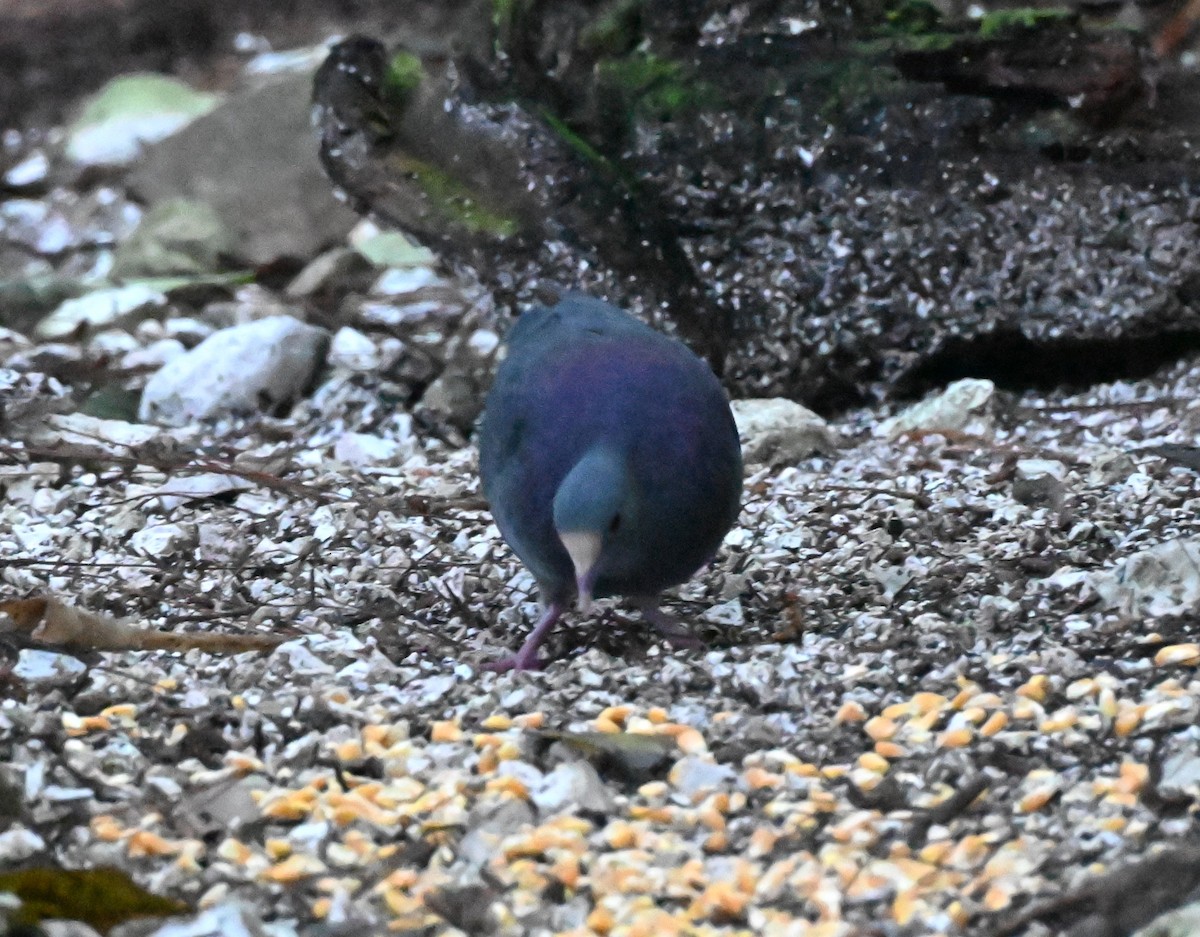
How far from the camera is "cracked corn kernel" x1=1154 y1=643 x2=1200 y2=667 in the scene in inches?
104

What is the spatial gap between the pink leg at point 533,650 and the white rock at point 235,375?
83.9 inches

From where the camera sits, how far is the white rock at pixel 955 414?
171 inches

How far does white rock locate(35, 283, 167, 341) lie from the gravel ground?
5.75 ft

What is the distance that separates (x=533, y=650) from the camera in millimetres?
2953

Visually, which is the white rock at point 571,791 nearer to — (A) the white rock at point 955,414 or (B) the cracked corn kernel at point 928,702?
(B) the cracked corn kernel at point 928,702

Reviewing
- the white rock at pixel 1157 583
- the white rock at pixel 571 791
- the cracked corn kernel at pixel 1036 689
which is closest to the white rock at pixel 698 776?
the white rock at pixel 571 791

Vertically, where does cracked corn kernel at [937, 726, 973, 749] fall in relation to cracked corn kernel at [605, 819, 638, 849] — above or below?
above

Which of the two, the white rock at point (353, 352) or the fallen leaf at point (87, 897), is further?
the white rock at point (353, 352)

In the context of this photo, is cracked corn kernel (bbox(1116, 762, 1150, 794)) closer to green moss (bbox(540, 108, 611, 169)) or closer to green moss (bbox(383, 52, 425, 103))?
green moss (bbox(540, 108, 611, 169))

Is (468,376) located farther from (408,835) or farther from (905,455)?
(408,835)

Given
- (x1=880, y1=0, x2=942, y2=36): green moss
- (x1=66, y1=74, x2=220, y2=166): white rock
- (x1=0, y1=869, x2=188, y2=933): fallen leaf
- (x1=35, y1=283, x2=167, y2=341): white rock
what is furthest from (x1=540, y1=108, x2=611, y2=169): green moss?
(x1=66, y1=74, x2=220, y2=166): white rock

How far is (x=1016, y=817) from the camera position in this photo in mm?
2277

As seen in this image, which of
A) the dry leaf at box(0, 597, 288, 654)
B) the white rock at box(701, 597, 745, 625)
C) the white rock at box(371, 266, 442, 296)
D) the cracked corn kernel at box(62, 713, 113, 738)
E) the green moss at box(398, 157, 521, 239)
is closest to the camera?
the cracked corn kernel at box(62, 713, 113, 738)

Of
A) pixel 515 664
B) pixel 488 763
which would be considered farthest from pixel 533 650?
pixel 488 763
